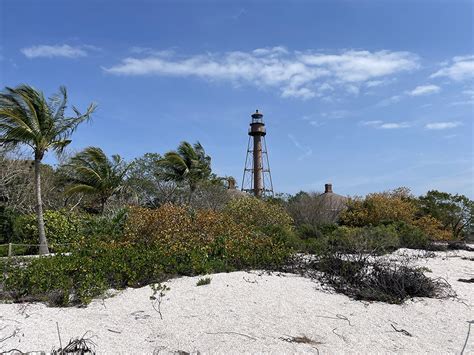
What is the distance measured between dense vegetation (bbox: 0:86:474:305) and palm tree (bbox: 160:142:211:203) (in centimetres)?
5

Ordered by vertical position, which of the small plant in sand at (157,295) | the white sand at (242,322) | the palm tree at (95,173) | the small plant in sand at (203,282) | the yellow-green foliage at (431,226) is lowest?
the white sand at (242,322)

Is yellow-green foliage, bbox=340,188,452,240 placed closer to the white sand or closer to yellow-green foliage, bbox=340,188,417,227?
yellow-green foliage, bbox=340,188,417,227

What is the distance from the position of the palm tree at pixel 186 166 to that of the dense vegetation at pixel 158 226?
55 mm

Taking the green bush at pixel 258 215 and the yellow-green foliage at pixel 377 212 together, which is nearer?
the green bush at pixel 258 215

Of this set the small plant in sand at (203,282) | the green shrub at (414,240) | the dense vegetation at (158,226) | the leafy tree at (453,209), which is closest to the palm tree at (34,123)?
the dense vegetation at (158,226)

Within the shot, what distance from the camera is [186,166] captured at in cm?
2312

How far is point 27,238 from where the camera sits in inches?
563

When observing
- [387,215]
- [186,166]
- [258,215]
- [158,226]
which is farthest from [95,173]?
[387,215]

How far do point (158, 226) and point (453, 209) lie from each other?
16.1 metres

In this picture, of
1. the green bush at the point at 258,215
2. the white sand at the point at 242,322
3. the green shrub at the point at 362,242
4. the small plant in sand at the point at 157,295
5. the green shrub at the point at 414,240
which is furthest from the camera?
the green bush at the point at 258,215

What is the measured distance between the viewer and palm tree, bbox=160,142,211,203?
75.5ft

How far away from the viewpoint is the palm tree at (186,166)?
23000mm

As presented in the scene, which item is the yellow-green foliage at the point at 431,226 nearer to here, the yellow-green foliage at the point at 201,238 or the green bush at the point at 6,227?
the yellow-green foliage at the point at 201,238

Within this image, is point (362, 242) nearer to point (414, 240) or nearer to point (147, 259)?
point (414, 240)
